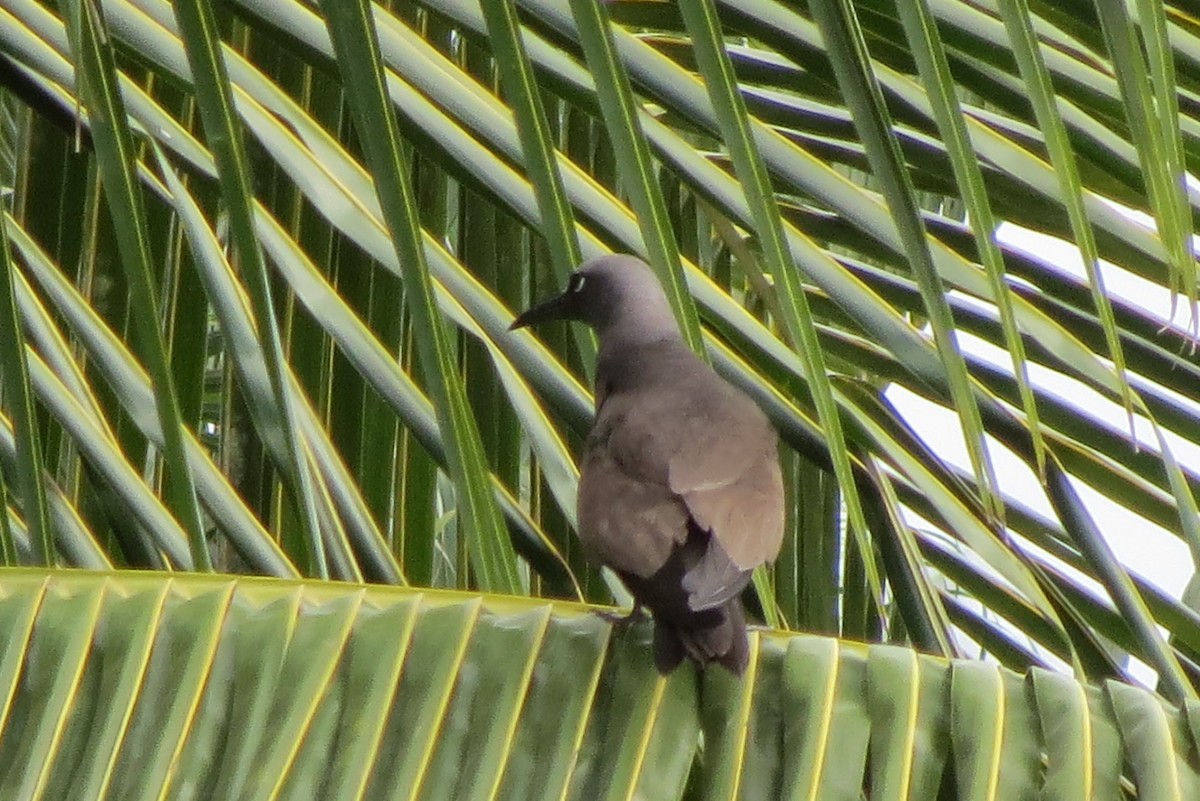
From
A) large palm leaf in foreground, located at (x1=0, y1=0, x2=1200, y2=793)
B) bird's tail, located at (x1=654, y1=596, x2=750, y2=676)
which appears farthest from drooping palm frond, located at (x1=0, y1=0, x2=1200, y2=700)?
bird's tail, located at (x1=654, y1=596, x2=750, y2=676)

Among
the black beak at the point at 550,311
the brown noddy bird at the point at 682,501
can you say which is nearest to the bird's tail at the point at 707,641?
the brown noddy bird at the point at 682,501

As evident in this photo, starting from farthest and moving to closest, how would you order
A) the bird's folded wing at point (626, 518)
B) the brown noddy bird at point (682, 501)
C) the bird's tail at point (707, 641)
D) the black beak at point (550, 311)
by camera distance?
1. the black beak at point (550, 311)
2. the bird's folded wing at point (626, 518)
3. the brown noddy bird at point (682, 501)
4. the bird's tail at point (707, 641)

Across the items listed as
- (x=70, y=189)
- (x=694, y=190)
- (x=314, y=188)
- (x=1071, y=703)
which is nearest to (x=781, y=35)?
(x=694, y=190)

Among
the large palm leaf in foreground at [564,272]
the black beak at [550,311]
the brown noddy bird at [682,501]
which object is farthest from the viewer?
the black beak at [550,311]

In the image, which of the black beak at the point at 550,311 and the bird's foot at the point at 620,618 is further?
the black beak at the point at 550,311

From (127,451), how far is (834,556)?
917mm

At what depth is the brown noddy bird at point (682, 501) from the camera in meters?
1.62

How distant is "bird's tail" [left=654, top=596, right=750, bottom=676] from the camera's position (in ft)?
4.95

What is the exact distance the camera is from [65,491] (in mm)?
2096

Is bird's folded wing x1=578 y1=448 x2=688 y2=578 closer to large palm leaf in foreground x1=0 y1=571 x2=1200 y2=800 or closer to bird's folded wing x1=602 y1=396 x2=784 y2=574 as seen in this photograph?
bird's folded wing x1=602 y1=396 x2=784 y2=574

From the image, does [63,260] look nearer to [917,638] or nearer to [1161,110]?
[917,638]

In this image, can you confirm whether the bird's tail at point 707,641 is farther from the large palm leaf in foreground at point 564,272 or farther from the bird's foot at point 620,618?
the large palm leaf in foreground at point 564,272

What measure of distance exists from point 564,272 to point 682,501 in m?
0.48

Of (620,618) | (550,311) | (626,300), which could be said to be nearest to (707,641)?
(620,618)
